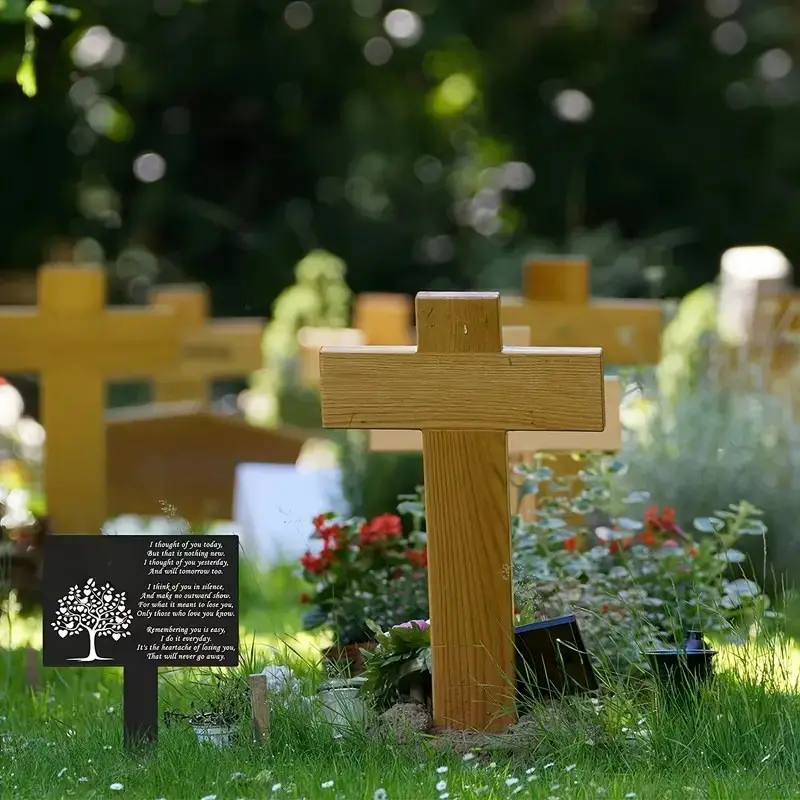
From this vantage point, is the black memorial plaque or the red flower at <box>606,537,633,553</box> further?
the red flower at <box>606,537,633,553</box>

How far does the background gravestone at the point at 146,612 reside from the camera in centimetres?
382

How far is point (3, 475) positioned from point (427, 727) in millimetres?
6422

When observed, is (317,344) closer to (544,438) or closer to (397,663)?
(544,438)

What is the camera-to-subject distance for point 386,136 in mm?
19141

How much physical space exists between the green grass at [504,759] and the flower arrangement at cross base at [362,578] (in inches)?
35.8

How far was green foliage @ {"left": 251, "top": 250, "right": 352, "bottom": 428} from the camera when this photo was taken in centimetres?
1071

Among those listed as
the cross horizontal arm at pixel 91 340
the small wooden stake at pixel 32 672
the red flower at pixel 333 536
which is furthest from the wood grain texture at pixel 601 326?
the small wooden stake at pixel 32 672

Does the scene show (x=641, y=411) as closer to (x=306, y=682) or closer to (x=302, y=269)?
(x=306, y=682)

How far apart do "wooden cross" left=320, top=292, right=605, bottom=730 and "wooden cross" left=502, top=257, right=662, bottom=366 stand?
3.13m

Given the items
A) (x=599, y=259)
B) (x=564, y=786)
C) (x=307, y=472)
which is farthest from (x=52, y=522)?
(x=599, y=259)

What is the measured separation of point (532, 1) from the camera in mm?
19312

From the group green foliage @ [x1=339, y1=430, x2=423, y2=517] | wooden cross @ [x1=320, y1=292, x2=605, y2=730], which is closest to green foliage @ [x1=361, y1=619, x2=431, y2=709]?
wooden cross @ [x1=320, y1=292, x2=605, y2=730]

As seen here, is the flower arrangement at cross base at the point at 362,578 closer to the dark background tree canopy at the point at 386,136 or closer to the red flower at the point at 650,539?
the red flower at the point at 650,539

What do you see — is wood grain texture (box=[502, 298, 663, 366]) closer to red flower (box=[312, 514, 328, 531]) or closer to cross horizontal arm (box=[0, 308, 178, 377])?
cross horizontal arm (box=[0, 308, 178, 377])
